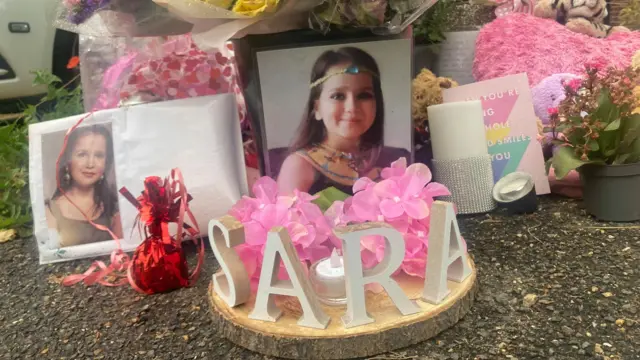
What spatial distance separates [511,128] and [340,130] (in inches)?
14.5

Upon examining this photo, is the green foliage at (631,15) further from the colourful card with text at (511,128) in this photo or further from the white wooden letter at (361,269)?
the white wooden letter at (361,269)

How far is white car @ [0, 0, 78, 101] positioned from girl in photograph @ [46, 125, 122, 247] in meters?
0.99

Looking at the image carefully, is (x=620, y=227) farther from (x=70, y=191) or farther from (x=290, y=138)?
(x=70, y=191)

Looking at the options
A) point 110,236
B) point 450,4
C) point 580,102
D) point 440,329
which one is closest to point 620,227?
point 580,102

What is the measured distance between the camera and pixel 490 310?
0.67m

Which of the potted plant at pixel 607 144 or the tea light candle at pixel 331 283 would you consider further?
the potted plant at pixel 607 144

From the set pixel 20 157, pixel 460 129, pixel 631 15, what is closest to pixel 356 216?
pixel 460 129

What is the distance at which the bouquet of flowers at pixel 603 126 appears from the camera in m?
0.85

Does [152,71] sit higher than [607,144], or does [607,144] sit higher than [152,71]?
[152,71]

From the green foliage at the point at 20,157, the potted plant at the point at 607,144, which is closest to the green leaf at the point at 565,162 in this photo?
the potted plant at the point at 607,144

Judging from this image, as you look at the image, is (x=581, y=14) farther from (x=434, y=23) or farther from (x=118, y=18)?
(x=118, y=18)

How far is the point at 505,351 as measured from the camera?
0.59 metres

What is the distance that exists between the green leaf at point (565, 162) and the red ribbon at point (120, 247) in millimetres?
563

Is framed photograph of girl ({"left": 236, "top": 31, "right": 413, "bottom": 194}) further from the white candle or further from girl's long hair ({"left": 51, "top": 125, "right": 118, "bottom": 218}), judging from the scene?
girl's long hair ({"left": 51, "top": 125, "right": 118, "bottom": 218})
